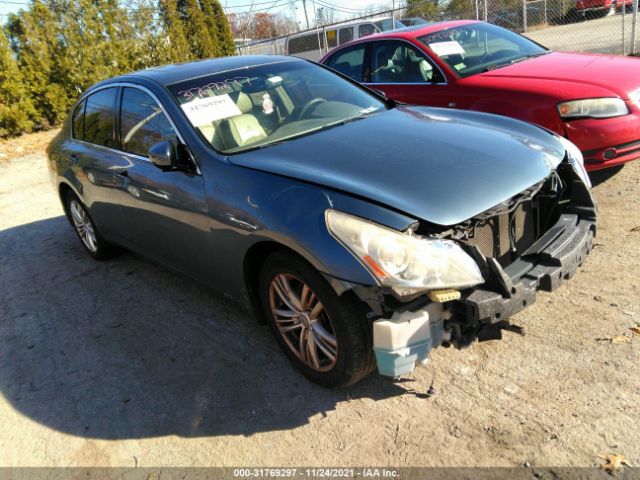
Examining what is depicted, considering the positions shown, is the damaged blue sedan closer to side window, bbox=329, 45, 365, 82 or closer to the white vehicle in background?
side window, bbox=329, 45, 365, 82

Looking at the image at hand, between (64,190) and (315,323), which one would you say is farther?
(64,190)

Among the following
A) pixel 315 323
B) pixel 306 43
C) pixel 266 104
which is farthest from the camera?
pixel 306 43

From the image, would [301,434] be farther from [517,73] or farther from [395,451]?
[517,73]

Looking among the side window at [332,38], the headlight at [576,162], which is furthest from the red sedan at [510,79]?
the side window at [332,38]

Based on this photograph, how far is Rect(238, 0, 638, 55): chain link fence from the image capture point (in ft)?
45.0

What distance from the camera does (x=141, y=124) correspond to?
3.80 m

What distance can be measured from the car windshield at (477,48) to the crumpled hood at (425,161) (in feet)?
7.59

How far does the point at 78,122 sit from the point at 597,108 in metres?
4.61

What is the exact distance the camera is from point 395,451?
8.10 ft

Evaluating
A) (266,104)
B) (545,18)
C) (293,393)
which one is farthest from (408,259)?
(545,18)

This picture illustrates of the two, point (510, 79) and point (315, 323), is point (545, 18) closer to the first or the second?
point (510, 79)

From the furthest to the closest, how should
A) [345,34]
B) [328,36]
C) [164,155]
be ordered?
[328,36], [345,34], [164,155]

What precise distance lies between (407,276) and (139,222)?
2406 mm

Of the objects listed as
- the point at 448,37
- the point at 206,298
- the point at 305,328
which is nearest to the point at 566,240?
the point at 305,328
